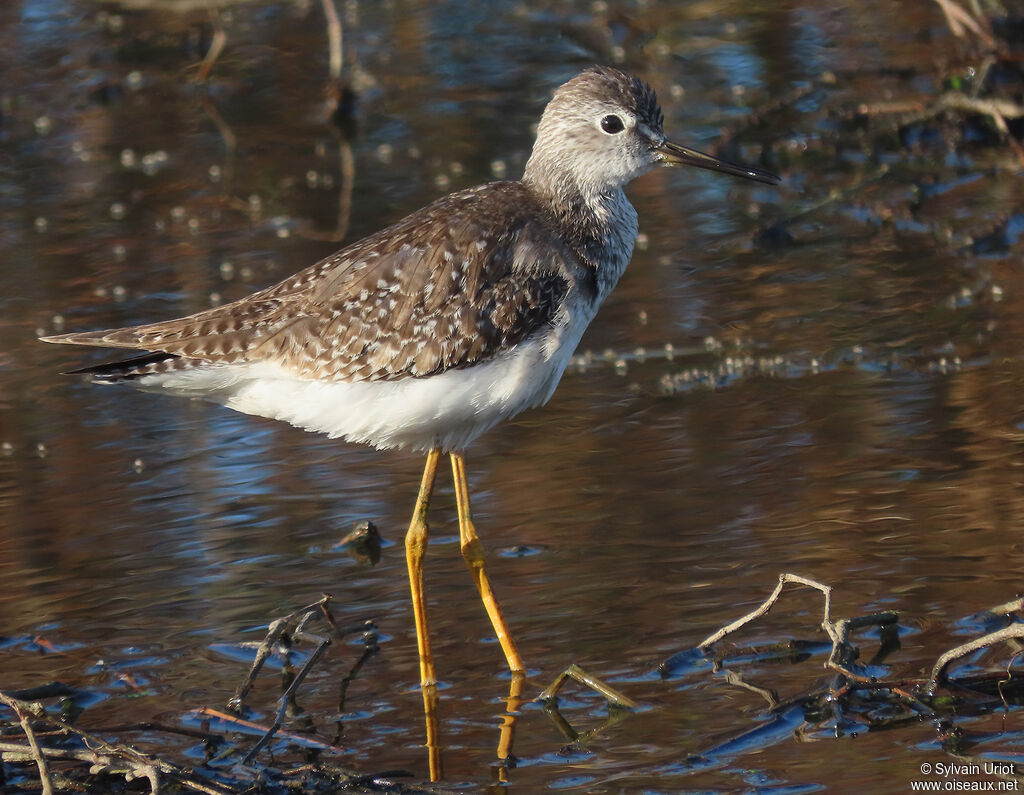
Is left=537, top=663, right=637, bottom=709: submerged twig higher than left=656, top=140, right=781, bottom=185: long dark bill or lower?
lower

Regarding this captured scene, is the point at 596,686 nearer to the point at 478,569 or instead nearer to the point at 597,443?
the point at 478,569

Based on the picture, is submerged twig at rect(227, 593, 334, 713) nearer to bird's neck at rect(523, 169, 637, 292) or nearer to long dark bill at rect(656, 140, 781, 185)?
bird's neck at rect(523, 169, 637, 292)

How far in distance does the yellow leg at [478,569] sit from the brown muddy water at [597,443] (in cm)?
14

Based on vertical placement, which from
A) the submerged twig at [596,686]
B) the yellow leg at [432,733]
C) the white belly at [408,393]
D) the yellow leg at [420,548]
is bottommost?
the yellow leg at [432,733]

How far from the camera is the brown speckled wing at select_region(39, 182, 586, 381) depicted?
6.95 meters

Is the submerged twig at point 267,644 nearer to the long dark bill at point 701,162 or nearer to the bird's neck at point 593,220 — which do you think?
the bird's neck at point 593,220

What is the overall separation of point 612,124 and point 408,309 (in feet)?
5.03

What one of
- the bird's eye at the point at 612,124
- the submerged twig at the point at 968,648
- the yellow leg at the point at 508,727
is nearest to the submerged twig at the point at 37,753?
the yellow leg at the point at 508,727

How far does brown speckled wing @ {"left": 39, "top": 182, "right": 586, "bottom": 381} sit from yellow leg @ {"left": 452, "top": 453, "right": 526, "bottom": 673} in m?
0.66

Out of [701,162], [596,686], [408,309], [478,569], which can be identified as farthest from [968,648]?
[701,162]

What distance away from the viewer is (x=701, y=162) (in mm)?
7992

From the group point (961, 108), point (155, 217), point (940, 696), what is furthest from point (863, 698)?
point (155, 217)

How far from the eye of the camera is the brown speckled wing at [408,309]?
6.95 meters

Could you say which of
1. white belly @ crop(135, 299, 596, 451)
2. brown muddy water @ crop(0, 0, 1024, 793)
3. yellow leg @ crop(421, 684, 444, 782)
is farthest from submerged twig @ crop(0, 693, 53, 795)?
white belly @ crop(135, 299, 596, 451)
